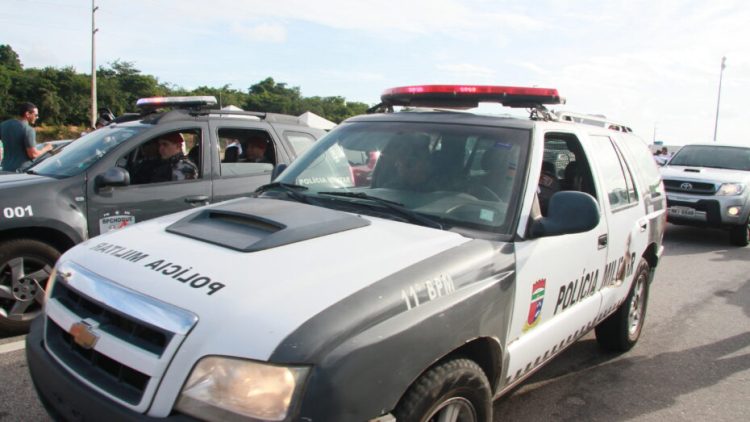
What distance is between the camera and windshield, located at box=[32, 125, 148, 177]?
4.71 meters

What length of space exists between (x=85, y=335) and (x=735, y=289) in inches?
278

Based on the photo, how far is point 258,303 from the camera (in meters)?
1.83

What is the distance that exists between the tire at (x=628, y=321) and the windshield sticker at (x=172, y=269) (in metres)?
3.31

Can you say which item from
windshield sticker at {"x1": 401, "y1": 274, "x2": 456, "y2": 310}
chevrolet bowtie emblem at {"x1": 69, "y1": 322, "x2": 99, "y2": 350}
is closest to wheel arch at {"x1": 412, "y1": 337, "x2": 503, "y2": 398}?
windshield sticker at {"x1": 401, "y1": 274, "x2": 456, "y2": 310}

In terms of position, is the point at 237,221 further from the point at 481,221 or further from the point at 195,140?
the point at 195,140

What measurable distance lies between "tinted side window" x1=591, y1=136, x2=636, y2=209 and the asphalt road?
1268mm

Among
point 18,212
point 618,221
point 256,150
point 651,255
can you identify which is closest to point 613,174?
point 618,221

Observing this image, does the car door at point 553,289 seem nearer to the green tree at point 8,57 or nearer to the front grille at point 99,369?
the front grille at point 99,369

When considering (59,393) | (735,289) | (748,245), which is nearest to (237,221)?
(59,393)

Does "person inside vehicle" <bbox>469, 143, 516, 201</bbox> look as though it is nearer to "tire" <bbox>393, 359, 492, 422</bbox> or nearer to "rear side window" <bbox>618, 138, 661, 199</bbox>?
"tire" <bbox>393, 359, 492, 422</bbox>

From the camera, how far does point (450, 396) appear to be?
215cm

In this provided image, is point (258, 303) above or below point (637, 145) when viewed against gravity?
below

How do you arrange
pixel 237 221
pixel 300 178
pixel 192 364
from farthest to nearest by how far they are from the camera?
1. pixel 300 178
2. pixel 237 221
3. pixel 192 364

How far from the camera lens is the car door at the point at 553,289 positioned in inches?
104
